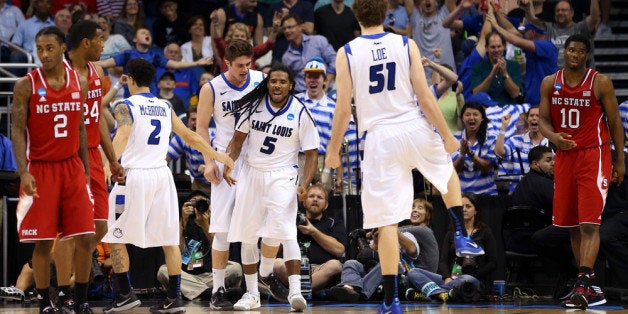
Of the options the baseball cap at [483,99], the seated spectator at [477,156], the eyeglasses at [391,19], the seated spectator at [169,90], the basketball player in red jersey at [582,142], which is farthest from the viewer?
the eyeglasses at [391,19]

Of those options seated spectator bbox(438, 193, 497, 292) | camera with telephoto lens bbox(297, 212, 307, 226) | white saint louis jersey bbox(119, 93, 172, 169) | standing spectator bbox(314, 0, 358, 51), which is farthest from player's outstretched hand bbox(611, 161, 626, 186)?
standing spectator bbox(314, 0, 358, 51)

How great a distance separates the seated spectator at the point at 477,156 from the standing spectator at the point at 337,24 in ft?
13.1

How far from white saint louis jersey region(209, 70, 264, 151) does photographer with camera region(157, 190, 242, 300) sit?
150 centimetres

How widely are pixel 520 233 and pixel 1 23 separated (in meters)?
9.81

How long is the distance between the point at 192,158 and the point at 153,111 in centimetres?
328

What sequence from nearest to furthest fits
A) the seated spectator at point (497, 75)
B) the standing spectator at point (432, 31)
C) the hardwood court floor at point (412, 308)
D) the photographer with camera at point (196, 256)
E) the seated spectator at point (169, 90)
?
1. the hardwood court floor at point (412, 308)
2. the photographer with camera at point (196, 256)
3. the seated spectator at point (497, 75)
4. the seated spectator at point (169, 90)
5. the standing spectator at point (432, 31)

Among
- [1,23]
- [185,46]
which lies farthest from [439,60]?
[1,23]

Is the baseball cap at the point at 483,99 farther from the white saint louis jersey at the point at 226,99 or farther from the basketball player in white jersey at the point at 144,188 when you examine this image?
the basketball player in white jersey at the point at 144,188

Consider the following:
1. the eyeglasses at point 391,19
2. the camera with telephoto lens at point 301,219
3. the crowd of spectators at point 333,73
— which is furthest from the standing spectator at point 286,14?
the camera with telephoto lens at point 301,219

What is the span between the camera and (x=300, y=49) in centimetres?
1588

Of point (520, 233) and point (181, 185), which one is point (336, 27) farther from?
point (520, 233)

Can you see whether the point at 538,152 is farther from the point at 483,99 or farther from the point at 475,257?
the point at 483,99

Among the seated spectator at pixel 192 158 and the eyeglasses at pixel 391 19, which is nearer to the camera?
the seated spectator at pixel 192 158

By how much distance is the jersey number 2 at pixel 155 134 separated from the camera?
10.4 meters
